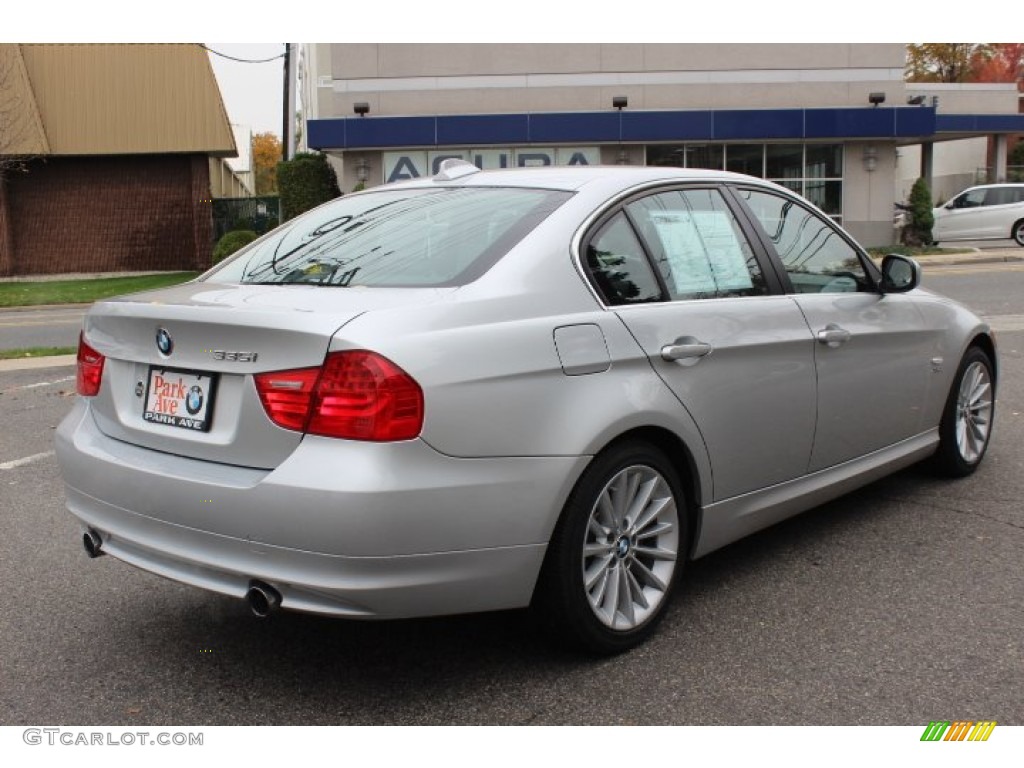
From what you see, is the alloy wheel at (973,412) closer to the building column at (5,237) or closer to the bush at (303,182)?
the bush at (303,182)

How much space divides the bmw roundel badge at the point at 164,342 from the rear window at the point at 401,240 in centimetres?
47

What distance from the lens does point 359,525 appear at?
9.84 feet

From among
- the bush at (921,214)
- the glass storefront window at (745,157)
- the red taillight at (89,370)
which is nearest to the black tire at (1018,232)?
the bush at (921,214)

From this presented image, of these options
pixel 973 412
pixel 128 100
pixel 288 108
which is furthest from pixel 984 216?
pixel 973 412

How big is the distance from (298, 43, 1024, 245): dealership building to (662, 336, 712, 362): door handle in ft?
77.0

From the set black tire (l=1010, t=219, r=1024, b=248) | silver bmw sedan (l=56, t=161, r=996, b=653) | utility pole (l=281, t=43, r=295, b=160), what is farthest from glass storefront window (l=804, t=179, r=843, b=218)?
silver bmw sedan (l=56, t=161, r=996, b=653)

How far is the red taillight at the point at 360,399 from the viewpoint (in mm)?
3031

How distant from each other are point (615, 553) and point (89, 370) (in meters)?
1.94

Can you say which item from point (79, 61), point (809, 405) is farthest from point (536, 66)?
point (809, 405)

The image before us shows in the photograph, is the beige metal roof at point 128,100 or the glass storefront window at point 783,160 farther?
the beige metal roof at point 128,100

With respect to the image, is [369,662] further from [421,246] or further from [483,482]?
[421,246]

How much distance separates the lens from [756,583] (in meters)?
4.39

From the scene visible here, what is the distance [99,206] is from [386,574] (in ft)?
99.6

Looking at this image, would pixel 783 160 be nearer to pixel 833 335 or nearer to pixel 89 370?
pixel 833 335
